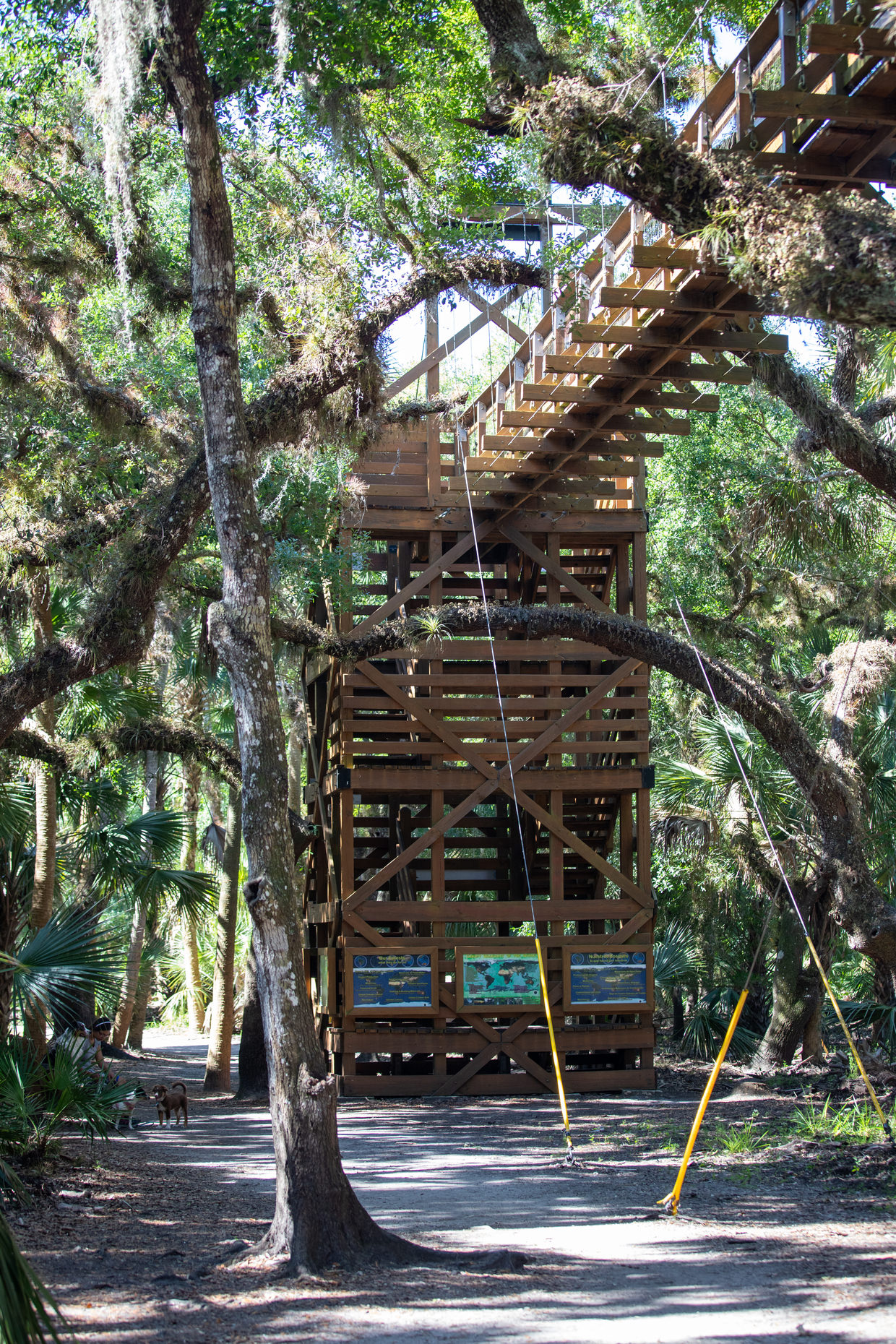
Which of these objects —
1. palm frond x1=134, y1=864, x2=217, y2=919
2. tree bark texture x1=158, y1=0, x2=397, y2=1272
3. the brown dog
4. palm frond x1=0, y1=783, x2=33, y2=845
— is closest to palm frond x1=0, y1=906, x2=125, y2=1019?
palm frond x1=0, y1=783, x2=33, y2=845

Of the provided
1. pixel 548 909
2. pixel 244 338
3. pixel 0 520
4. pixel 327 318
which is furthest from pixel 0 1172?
pixel 244 338

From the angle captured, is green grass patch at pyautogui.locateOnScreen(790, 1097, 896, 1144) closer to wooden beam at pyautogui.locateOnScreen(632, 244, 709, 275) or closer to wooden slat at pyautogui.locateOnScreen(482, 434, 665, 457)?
wooden slat at pyautogui.locateOnScreen(482, 434, 665, 457)

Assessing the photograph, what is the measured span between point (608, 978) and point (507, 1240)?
746cm

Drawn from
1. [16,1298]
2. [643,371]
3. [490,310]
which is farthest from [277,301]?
[16,1298]

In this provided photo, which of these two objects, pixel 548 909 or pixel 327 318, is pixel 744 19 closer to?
pixel 327 318

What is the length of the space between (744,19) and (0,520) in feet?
31.2

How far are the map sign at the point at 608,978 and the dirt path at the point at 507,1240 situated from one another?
A: 248cm

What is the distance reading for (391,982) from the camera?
13750 mm

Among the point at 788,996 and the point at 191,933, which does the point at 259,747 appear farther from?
the point at 191,933

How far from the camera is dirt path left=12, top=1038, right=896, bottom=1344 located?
5.23 metres

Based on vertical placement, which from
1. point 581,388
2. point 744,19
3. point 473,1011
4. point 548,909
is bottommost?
point 473,1011

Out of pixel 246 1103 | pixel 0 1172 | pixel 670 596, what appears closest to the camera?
pixel 0 1172

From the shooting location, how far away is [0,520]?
10953mm

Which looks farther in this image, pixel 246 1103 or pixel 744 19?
pixel 246 1103
